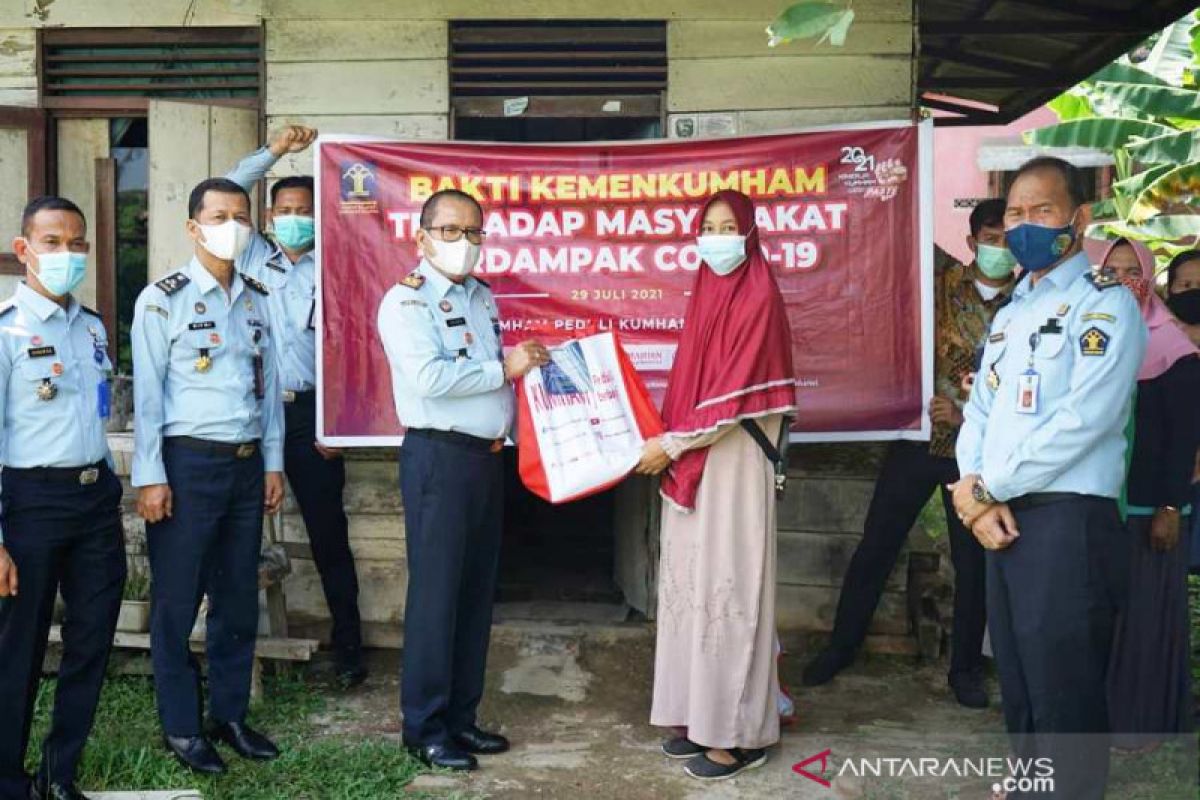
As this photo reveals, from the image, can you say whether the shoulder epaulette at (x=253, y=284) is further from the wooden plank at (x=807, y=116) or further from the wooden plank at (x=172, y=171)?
the wooden plank at (x=807, y=116)

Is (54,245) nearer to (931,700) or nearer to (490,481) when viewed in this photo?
(490,481)

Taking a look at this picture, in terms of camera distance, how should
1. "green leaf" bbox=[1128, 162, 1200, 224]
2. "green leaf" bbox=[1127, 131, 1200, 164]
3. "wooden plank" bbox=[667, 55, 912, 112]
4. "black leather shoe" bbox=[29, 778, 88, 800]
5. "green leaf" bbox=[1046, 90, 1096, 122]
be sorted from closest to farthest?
1. "black leather shoe" bbox=[29, 778, 88, 800]
2. "wooden plank" bbox=[667, 55, 912, 112]
3. "green leaf" bbox=[1128, 162, 1200, 224]
4. "green leaf" bbox=[1127, 131, 1200, 164]
5. "green leaf" bbox=[1046, 90, 1096, 122]

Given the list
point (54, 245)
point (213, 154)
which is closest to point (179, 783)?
point (54, 245)

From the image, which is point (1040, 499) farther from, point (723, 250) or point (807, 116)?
A: point (807, 116)

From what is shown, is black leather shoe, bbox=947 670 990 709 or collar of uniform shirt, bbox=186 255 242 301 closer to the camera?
collar of uniform shirt, bbox=186 255 242 301

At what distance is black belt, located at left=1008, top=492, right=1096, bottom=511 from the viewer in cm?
320

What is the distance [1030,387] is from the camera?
128 inches

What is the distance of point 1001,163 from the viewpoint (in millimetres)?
14961

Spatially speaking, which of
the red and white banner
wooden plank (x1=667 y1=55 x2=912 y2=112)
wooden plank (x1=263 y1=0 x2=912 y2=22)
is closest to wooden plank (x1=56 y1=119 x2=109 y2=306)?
wooden plank (x1=263 y1=0 x2=912 y2=22)

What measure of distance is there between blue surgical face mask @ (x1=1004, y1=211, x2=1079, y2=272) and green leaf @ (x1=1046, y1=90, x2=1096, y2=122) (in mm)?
9668

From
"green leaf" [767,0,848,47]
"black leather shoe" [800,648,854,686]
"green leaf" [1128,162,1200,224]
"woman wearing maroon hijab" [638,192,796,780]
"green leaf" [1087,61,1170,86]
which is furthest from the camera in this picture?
"green leaf" [1087,61,1170,86]

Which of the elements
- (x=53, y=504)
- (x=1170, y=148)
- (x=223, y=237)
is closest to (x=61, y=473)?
(x=53, y=504)

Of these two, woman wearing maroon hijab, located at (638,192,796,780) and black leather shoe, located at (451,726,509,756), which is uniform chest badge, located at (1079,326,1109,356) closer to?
woman wearing maroon hijab, located at (638,192,796,780)

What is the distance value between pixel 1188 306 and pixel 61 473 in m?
4.31
